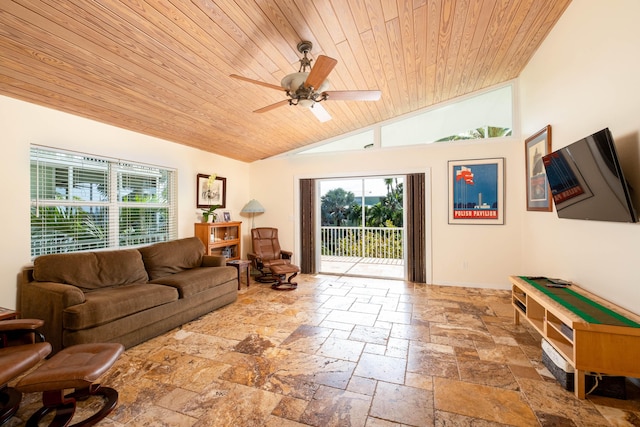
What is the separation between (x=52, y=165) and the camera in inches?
116

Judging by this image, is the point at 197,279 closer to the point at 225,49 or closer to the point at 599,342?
the point at 225,49

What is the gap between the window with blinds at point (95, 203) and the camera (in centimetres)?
287

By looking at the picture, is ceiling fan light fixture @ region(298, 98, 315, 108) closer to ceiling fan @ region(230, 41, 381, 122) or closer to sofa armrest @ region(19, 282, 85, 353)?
ceiling fan @ region(230, 41, 381, 122)

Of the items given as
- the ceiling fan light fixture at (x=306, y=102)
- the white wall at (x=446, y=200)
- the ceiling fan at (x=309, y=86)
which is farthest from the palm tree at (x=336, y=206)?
the ceiling fan light fixture at (x=306, y=102)

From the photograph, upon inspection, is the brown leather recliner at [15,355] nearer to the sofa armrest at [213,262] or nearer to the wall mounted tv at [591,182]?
the sofa armrest at [213,262]

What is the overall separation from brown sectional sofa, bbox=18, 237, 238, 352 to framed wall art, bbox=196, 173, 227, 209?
1165 millimetres

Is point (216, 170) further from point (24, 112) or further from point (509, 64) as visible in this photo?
point (509, 64)

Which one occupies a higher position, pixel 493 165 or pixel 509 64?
pixel 509 64

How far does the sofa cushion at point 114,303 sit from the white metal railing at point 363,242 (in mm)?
3948

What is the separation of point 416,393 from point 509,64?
13.6 ft

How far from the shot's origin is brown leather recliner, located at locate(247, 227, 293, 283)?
4875 millimetres

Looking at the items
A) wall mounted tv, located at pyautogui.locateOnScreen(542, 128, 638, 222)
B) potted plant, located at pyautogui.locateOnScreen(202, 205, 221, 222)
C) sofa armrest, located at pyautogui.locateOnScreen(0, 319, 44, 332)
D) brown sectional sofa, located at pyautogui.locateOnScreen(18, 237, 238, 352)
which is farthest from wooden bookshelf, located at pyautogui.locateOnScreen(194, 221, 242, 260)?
wall mounted tv, located at pyautogui.locateOnScreen(542, 128, 638, 222)

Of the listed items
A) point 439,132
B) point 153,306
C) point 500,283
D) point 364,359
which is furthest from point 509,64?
point 153,306

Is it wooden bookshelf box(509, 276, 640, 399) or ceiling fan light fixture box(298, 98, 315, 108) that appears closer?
wooden bookshelf box(509, 276, 640, 399)
